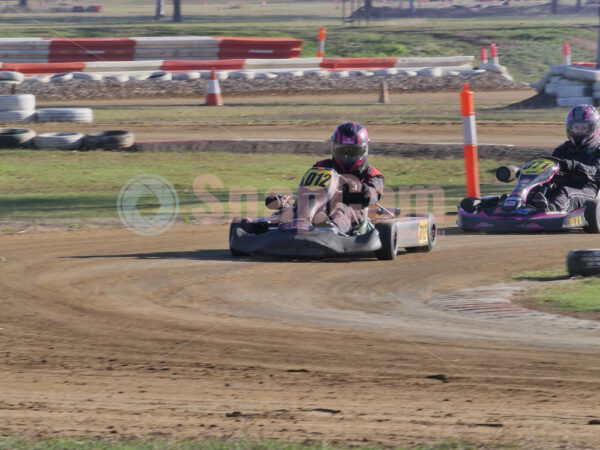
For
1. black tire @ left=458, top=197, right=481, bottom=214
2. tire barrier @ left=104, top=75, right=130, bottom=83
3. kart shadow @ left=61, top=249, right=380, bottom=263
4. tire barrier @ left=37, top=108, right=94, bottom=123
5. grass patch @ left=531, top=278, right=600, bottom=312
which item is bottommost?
kart shadow @ left=61, top=249, right=380, bottom=263

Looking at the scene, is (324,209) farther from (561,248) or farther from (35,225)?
(35,225)

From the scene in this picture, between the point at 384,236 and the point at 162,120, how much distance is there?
1278cm

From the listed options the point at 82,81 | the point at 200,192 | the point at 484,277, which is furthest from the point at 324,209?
the point at 82,81

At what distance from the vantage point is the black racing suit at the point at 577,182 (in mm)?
10820

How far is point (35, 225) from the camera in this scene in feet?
38.2

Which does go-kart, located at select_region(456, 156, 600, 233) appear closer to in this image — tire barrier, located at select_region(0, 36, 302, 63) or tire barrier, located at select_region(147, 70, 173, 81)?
tire barrier, located at select_region(147, 70, 173, 81)

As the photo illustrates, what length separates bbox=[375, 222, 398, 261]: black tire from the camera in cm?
904

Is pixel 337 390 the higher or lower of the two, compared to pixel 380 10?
lower

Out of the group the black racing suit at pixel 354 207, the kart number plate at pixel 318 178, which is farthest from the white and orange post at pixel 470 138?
the kart number plate at pixel 318 178

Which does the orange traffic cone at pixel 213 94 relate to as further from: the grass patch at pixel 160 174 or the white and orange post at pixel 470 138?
the white and orange post at pixel 470 138

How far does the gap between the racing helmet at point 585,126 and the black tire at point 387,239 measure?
3299 millimetres

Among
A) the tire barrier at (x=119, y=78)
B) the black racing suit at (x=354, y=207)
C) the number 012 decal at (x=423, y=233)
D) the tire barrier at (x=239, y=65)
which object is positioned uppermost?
the tire barrier at (x=239, y=65)

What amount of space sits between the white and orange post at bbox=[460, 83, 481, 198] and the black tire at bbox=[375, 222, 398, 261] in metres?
3.04

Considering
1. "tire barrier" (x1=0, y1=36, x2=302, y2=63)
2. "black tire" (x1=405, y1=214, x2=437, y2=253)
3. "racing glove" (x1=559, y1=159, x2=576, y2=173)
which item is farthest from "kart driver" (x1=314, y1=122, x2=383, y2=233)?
"tire barrier" (x1=0, y1=36, x2=302, y2=63)
